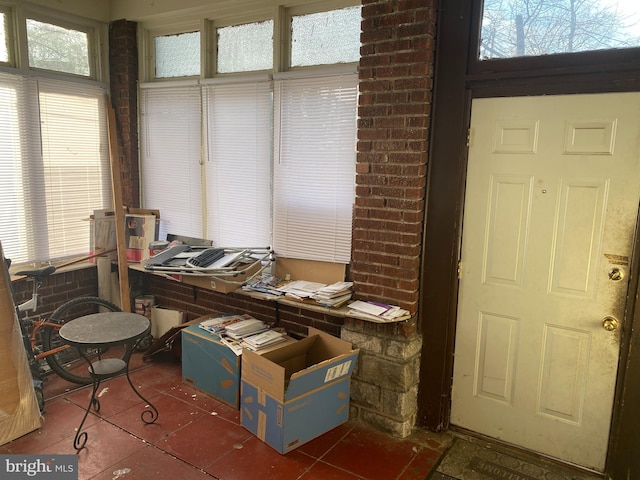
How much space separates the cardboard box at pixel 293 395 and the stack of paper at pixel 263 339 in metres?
0.14

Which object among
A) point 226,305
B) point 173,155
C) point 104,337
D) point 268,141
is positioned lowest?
point 226,305

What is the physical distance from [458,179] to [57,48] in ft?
11.0

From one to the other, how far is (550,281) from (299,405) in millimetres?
1531

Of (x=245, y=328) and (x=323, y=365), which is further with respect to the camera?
(x=245, y=328)

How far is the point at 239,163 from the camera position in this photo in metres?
3.75

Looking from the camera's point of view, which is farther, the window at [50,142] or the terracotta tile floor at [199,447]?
the window at [50,142]

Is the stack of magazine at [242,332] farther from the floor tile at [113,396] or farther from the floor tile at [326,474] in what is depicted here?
the floor tile at [326,474]

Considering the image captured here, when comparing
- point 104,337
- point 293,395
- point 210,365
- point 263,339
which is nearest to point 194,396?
point 210,365

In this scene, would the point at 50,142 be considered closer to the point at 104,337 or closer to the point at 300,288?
the point at 104,337

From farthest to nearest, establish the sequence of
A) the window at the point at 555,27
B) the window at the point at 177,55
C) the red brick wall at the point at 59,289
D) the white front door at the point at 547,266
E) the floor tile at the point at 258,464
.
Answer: the window at the point at 177,55
the red brick wall at the point at 59,289
the floor tile at the point at 258,464
the white front door at the point at 547,266
the window at the point at 555,27

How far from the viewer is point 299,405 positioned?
2.69 m

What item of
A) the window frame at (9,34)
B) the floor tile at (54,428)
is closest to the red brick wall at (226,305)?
the floor tile at (54,428)

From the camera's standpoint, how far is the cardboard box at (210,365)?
10.3 ft

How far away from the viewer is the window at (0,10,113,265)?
3.62 meters
